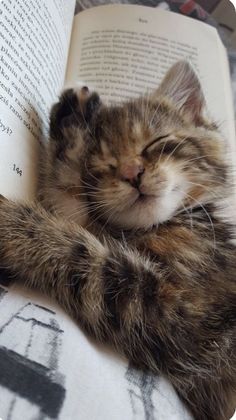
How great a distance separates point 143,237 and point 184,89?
368mm

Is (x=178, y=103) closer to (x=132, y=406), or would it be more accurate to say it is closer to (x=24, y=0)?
(x=24, y=0)

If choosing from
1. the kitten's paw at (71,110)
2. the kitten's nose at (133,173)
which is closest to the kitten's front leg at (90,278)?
the kitten's nose at (133,173)

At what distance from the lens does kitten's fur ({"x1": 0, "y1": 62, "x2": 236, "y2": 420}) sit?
1.78ft

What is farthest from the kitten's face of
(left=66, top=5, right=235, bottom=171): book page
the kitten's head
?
(left=66, top=5, right=235, bottom=171): book page

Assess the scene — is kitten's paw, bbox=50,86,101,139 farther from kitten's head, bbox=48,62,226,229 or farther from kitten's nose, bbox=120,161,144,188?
kitten's nose, bbox=120,161,144,188

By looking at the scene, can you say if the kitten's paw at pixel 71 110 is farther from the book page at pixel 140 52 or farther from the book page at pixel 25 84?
the book page at pixel 140 52

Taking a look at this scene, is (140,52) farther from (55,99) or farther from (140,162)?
(140,162)

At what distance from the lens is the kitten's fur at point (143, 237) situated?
0.54m

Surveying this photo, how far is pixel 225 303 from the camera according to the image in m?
0.59

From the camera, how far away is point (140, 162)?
66cm

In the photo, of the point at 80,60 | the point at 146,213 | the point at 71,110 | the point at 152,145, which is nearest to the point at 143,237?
the point at 146,213

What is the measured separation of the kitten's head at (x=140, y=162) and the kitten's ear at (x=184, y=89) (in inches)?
1.0

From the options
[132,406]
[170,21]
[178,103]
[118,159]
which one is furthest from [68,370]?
[170,21]

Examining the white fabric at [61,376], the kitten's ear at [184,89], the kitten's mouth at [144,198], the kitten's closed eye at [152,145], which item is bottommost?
the white fabric at [61,376]
